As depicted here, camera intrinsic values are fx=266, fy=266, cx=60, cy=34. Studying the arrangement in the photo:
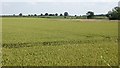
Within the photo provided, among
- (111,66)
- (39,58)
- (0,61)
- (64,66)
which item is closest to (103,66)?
(111,66)

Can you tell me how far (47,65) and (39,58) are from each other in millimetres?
1503

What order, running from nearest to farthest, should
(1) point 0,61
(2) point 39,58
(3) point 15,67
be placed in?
(3) point 15,67 < (1) point 0,61 < (2) point 39,58

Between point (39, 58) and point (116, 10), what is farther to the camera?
point (116, 10)

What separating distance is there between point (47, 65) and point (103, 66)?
1995 millimetres

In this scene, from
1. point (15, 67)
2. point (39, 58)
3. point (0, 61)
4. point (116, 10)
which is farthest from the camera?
point (116, 10)

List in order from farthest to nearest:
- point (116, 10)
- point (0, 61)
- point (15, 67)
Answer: point (116, 10), point (0, 61), point (15, 67)

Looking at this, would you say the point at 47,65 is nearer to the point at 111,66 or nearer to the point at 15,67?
the point at 15,67

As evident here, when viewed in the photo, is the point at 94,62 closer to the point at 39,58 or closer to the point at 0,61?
the point at 39,58

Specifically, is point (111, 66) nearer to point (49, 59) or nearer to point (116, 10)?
point (49, 59)

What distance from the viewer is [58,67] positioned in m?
9.12

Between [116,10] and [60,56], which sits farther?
[116,10]

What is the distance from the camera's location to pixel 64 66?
9.30 meters

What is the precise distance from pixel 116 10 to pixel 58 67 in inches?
3584

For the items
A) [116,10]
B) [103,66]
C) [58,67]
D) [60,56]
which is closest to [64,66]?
[58,67]
